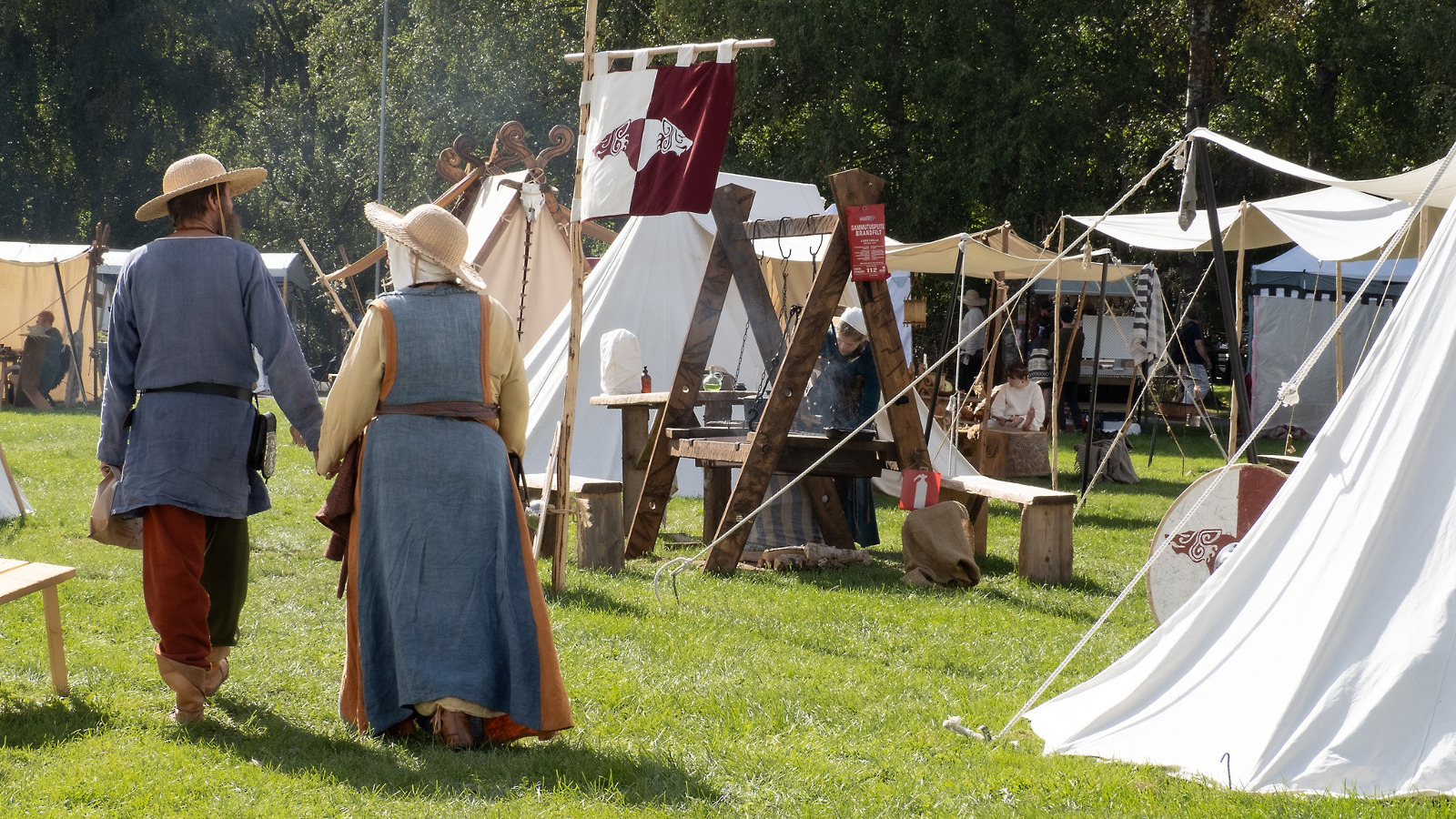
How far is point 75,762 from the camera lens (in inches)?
129

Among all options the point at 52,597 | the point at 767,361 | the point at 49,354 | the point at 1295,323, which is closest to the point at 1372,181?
the point at 767,361

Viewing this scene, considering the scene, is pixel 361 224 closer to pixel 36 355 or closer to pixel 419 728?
pixel 36 355

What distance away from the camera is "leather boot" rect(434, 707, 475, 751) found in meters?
3.40

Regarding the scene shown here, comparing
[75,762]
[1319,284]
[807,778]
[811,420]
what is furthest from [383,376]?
[1319,284]

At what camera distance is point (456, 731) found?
3.40 metres

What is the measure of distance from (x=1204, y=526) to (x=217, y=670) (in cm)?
323

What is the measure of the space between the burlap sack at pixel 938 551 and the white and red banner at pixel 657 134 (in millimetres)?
1820

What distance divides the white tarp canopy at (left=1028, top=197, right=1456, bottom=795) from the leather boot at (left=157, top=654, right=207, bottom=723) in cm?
233

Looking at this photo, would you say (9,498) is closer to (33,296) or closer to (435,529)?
(435,529)

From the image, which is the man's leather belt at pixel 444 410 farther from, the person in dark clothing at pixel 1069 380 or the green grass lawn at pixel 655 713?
the person in dark clothing at pixel 1069 380

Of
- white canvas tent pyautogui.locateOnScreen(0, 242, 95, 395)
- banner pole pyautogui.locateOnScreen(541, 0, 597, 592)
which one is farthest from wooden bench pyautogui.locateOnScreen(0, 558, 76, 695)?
white canvas tent pyautogui.locateOnScreen(0, 242, 95, 395)

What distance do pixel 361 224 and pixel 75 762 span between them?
30900mm

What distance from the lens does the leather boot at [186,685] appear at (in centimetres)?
353

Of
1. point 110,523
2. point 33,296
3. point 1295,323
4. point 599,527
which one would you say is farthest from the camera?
point 33,296
